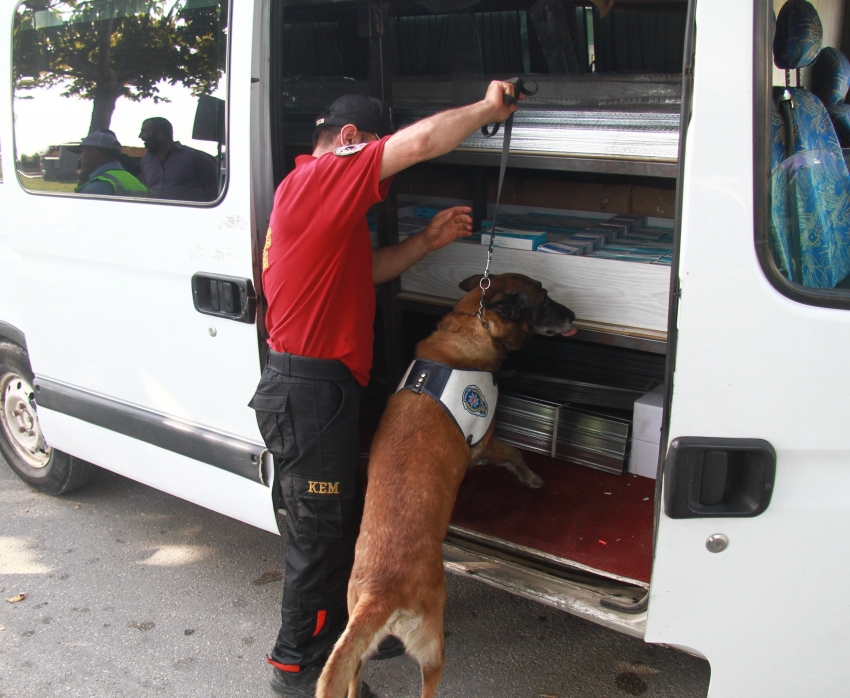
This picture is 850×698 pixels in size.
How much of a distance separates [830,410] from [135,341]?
2307mm

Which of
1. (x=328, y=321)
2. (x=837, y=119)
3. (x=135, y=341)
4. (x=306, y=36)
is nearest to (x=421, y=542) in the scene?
(x=328, y=321)

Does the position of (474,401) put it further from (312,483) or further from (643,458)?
(643,458)

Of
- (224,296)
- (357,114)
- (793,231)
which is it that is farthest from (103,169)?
(793,231)

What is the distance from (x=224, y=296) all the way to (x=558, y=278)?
1201mm

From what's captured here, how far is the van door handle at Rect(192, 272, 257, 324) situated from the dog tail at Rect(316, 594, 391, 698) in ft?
3.19

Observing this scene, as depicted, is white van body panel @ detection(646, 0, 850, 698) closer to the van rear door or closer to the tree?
the van rear door

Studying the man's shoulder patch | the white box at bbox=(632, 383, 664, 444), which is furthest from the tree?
the white box at bbox=(632, 383, 664, 444)

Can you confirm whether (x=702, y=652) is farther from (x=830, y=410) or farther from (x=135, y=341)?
(x=135, y=341)

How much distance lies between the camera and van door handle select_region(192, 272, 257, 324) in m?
2.29

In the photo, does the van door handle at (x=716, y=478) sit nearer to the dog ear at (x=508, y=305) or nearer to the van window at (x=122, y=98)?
the dog ear at (x=508, y=305)

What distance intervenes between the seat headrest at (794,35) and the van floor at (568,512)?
1.55m

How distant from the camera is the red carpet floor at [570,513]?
2494 millimetres

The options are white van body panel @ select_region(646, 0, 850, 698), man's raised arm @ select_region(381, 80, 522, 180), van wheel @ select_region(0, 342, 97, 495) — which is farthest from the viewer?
van wheel @ select_region(0, 342, 97, 495)

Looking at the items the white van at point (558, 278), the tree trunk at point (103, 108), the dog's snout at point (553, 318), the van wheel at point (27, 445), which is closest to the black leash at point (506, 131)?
the white van at point (558, 278)
